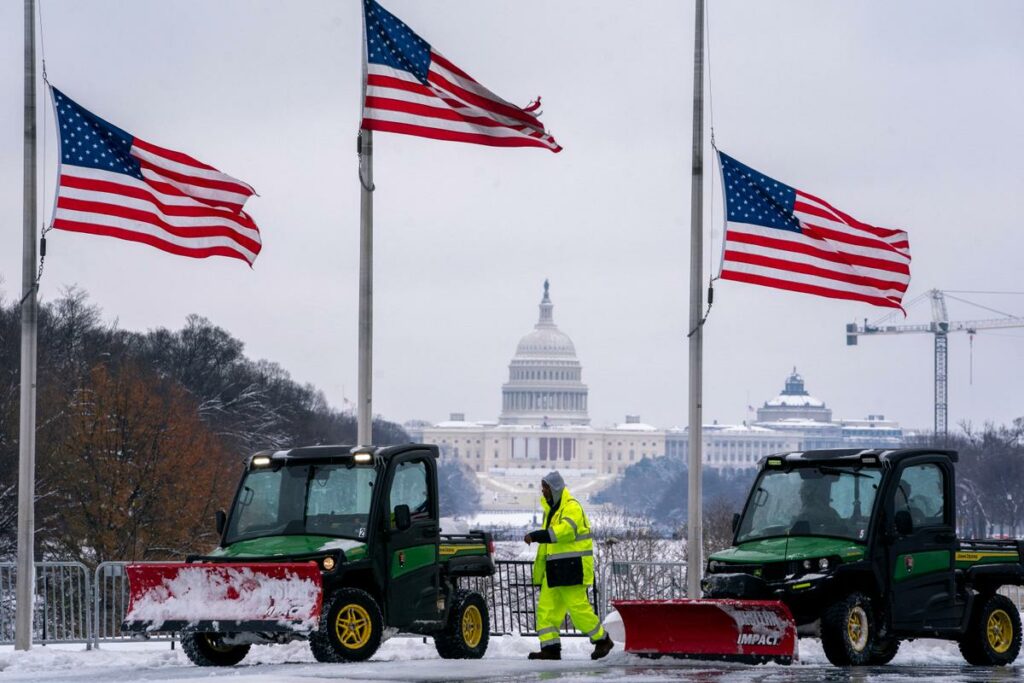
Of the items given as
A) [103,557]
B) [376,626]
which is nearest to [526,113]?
[376,626]

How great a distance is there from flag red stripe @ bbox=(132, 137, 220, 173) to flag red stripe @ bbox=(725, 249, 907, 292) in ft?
18.8

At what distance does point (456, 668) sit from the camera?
17906 mm

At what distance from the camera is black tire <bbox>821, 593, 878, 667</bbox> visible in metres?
17.8

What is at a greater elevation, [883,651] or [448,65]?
[448,65]

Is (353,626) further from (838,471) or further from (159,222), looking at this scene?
(159,222)

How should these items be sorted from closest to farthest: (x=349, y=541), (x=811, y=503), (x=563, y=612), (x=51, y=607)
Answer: (x=349, y=541) → (x=811, y=503) → (x=563, y=612) → (x=51, y=607)

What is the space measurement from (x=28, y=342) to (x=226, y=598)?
498cm

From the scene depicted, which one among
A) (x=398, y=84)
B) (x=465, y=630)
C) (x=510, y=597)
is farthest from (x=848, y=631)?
(x=510, y=597)

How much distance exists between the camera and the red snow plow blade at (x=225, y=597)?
57.9 feet

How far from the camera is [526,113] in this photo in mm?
22609

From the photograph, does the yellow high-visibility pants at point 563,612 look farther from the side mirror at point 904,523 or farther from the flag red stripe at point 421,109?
the flag red stripe at point 421,109

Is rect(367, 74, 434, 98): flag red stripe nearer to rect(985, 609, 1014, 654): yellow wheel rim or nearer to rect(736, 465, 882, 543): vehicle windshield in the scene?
rect(736, 465, 882, 543): vehicle windshield

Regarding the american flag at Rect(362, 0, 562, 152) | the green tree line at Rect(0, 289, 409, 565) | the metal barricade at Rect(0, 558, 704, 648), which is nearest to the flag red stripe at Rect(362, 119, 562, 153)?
the american flag at Rect(362, 0, 562, 152)

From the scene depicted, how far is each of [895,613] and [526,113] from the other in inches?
277
